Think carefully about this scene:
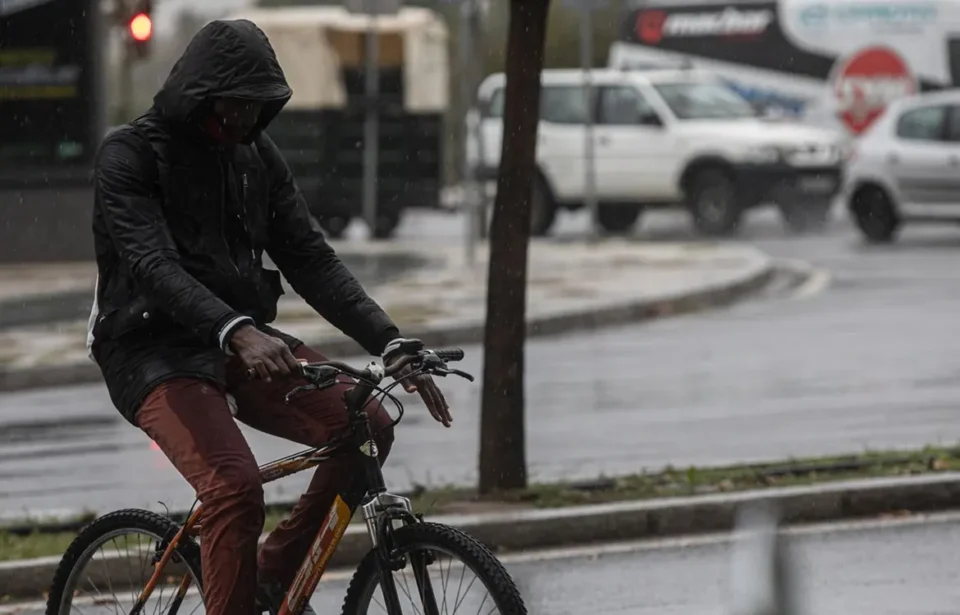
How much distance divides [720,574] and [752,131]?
18380 millimetres

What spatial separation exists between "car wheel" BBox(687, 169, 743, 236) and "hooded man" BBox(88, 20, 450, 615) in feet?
65.8

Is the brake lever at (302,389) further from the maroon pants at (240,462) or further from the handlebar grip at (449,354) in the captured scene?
the handlebar grip at (449,354)

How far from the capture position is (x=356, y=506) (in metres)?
4.31

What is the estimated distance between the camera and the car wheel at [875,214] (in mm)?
22734

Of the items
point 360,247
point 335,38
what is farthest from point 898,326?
point 335,38

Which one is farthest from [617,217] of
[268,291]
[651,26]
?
[268,291]

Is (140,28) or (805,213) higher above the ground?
(140,28)

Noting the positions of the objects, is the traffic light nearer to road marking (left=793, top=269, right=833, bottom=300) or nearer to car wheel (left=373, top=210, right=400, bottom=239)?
road marking (left=793, top=269, right=833, bottom=300)

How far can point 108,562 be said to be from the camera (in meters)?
4.75

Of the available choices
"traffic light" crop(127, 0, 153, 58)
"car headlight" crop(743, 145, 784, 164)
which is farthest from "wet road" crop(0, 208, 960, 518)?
"car headlight" crop(743, 145, 784, 164)

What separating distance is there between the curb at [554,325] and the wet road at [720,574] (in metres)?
6.16

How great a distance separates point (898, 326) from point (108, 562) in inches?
415

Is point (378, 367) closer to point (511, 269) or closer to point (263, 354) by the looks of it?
point (263, 354)

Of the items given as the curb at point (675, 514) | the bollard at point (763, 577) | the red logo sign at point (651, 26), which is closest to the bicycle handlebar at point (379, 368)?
the bollard at point (763, 577)
